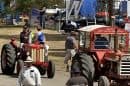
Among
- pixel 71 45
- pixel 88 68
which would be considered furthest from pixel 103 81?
pixel 71 45

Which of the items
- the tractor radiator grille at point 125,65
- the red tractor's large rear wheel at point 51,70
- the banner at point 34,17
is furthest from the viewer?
the banner at point 34,17

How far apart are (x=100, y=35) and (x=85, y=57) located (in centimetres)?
101

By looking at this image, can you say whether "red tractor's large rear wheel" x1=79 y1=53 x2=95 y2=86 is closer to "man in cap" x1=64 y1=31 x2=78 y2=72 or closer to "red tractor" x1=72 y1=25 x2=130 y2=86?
"red tractor" x1=72 y1=25 x2=130 y2=86

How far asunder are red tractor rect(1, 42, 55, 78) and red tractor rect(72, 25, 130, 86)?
3.41m

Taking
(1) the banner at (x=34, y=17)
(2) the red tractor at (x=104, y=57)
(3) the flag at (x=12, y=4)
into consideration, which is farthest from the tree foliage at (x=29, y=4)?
(2) the red tractor at (x=104, y=57)

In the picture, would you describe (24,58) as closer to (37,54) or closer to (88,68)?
(37,54)

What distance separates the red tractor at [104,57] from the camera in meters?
15.3

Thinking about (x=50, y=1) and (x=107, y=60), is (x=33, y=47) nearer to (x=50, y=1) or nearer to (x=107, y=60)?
(x=107, y=60)

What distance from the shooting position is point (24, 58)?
842 inches

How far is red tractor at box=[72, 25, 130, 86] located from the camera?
50.1 feet

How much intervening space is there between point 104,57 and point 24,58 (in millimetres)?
5622

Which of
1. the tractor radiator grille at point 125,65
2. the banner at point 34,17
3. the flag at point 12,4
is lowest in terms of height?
the banner at point 34,17

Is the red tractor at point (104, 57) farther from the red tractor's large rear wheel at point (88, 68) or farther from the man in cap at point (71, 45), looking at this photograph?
the man in cap at point (71, 45)

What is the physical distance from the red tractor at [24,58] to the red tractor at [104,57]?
341 centimetres
